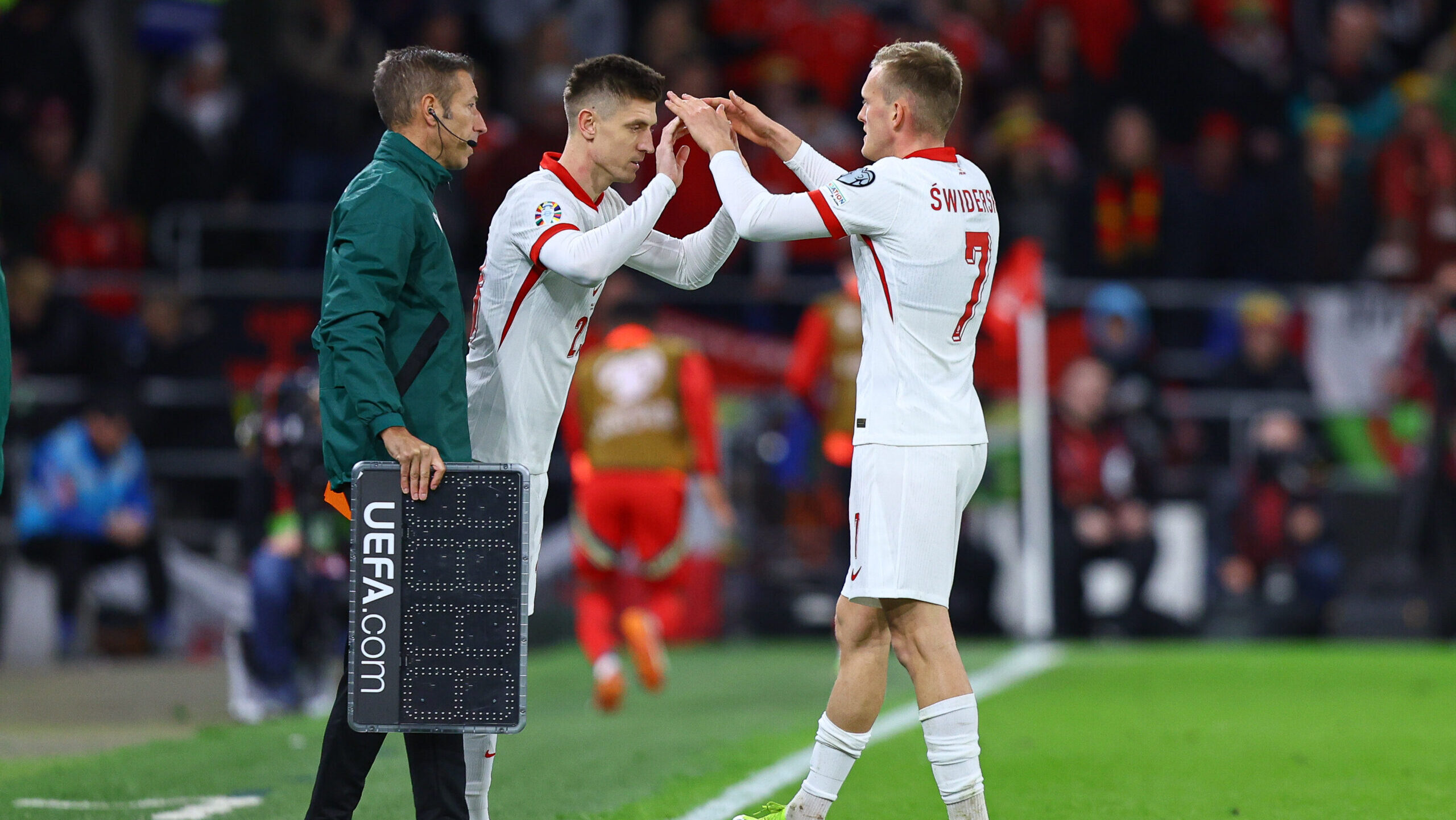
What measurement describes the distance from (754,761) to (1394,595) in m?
8.74

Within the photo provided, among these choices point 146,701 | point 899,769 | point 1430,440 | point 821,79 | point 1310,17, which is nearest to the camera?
point 899,769

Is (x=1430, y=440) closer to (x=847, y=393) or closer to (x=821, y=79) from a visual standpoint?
(x=847, y=393)

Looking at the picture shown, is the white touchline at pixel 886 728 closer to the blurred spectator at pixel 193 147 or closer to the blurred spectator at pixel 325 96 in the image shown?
the blurred spectator at pixel 325 96

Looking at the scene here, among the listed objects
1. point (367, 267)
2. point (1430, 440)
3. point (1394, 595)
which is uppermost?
point (367, 267)

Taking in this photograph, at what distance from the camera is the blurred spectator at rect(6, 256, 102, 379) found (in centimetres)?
1472

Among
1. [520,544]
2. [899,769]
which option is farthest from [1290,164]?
[520,544]

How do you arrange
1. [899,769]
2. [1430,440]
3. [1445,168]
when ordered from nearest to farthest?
[899,769] → [1430,440] → [1445,168]

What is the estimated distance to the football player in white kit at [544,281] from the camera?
5.22m

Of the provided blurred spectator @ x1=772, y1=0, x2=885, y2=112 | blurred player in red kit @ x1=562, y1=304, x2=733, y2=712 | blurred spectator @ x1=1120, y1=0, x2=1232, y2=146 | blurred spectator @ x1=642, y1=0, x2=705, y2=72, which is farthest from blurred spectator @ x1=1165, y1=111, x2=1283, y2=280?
blurred player in red kit @ x1=562, y1=304, x2=733, y2=712

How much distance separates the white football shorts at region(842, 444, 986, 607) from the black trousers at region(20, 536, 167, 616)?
9.92m

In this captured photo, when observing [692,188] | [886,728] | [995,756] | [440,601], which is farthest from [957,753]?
[692,188]

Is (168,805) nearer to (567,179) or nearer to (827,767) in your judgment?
(827,767)

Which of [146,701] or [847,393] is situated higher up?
[847,393]

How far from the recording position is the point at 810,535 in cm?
1481
